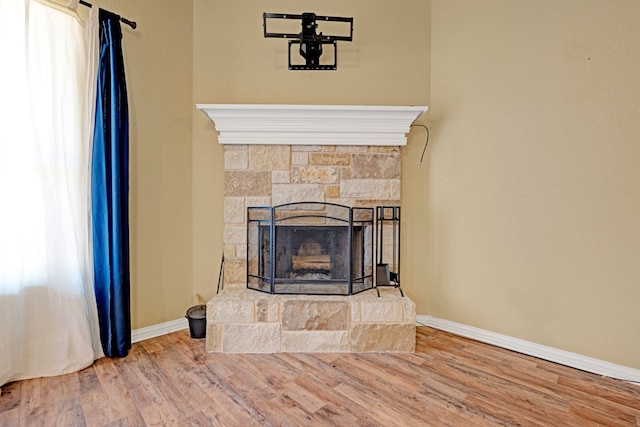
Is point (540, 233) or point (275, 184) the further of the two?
point (275, 184)

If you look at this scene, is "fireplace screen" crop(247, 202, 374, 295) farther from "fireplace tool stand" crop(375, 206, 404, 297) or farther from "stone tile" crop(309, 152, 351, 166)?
"stone tile" crop(309, 152, 351, 166)

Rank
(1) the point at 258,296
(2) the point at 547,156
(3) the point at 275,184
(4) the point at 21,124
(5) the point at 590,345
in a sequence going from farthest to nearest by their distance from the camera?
1. (3) the point at 275,184
2. (1) the point at 258,296
3. (2) the point at 547,156
4. (5) the point at 590,345
5. (4) the point at 21,124

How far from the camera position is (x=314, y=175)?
2.39 meters

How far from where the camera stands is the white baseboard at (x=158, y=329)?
221cm

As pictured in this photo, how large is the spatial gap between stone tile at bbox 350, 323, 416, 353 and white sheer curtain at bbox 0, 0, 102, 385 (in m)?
1.73

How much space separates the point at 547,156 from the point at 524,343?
133 cm

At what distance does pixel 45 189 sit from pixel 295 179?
1.58 meters

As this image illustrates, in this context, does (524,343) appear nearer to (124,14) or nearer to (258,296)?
(258,296)

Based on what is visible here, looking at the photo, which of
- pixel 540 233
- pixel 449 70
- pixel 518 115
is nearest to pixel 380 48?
pixel 449 70

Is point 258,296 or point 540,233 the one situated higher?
point 540,233

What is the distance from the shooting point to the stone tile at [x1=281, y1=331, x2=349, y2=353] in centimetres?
205

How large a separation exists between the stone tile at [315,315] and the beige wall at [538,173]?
92cm

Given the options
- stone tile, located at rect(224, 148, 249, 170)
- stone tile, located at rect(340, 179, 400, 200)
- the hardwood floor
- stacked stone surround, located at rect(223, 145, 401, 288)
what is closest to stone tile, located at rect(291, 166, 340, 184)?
stacked stone surround, located at rect(223, 145, 401, 288)

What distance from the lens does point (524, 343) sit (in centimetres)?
208
